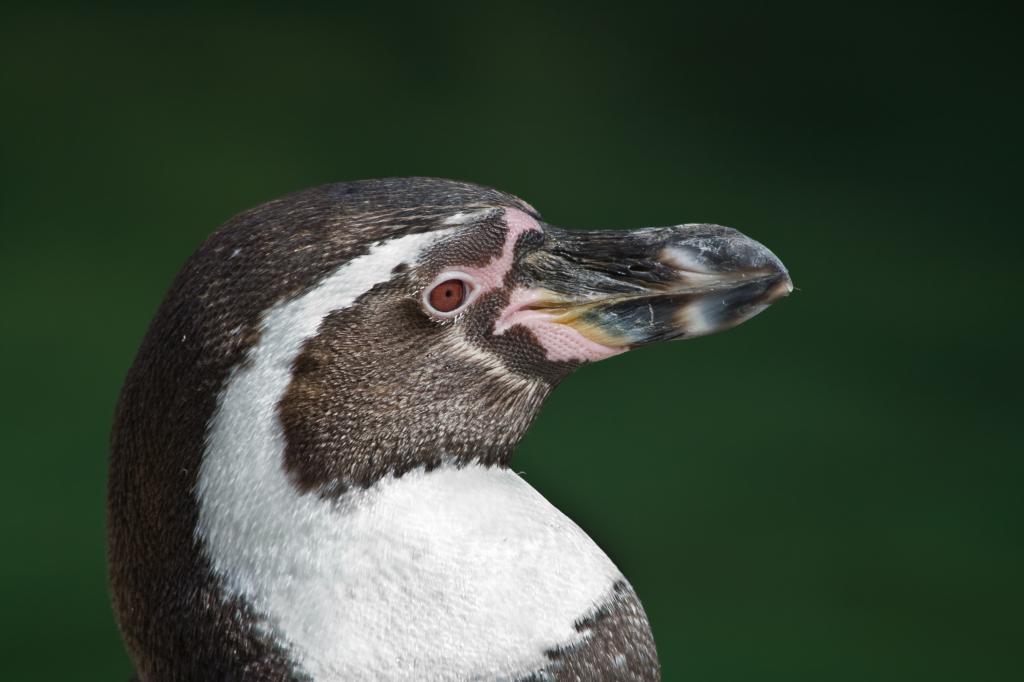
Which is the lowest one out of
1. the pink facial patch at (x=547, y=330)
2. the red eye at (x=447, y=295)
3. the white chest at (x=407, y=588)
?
the white chest at (x=407, y=588)

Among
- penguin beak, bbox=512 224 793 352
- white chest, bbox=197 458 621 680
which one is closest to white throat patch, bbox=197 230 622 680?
white chest, bbox=197 458 621 680

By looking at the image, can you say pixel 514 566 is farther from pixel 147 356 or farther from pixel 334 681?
pixel 147 356

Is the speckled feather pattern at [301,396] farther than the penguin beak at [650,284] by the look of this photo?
No

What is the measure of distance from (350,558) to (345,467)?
64 millimetres

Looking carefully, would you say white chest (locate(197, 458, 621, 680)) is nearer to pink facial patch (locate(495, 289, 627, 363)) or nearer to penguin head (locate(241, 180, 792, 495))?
penguin head (locate(241, 180, 792, 495))

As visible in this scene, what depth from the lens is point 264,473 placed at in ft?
3.23

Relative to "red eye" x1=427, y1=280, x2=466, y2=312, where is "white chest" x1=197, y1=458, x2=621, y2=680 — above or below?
below

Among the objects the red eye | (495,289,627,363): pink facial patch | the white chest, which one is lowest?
the white chest

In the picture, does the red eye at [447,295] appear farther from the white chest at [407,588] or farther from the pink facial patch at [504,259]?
the white chest at [407,588]

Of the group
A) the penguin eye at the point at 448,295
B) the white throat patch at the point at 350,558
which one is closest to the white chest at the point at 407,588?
the white throat patch at the point at 350,558

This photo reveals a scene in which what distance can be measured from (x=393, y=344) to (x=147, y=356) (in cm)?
18

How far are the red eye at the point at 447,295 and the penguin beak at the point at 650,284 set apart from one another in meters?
0.06

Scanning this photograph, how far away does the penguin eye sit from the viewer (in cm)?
103

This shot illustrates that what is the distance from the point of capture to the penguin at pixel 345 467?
0.98 metres
